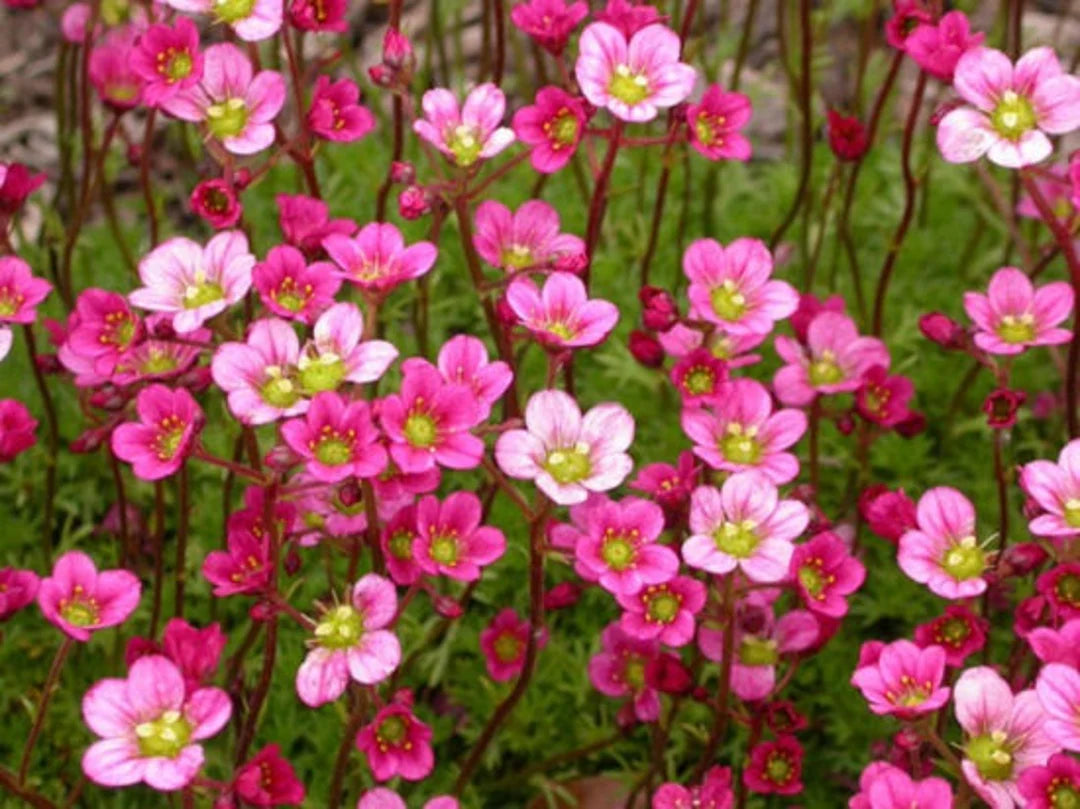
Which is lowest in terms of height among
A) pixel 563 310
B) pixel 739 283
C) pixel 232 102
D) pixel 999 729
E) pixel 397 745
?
pixel 397 745

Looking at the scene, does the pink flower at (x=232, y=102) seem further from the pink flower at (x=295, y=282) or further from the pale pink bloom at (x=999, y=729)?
the pale pink bloom at (x=999, y=729)

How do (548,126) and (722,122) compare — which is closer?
(548,126)

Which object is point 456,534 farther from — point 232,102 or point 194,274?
point 232,102

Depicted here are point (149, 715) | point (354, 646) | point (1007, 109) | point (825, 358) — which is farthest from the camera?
point (825, 358)

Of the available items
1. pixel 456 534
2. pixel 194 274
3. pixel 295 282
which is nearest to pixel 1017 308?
pixel 456 534

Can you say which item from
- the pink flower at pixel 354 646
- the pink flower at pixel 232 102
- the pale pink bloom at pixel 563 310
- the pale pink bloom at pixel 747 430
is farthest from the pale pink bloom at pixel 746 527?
the pink flower at pixel 232 102

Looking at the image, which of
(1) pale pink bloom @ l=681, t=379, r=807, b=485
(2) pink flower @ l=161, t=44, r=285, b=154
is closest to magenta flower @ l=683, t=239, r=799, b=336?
(1) pale pink bloom @ l=681, t=379, r=807, b=485

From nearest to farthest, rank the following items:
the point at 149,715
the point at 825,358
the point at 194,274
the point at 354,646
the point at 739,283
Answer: the point at 149,715, the point at 354,646, the point at 194,274, the point at 739,283, the point at 825,358
